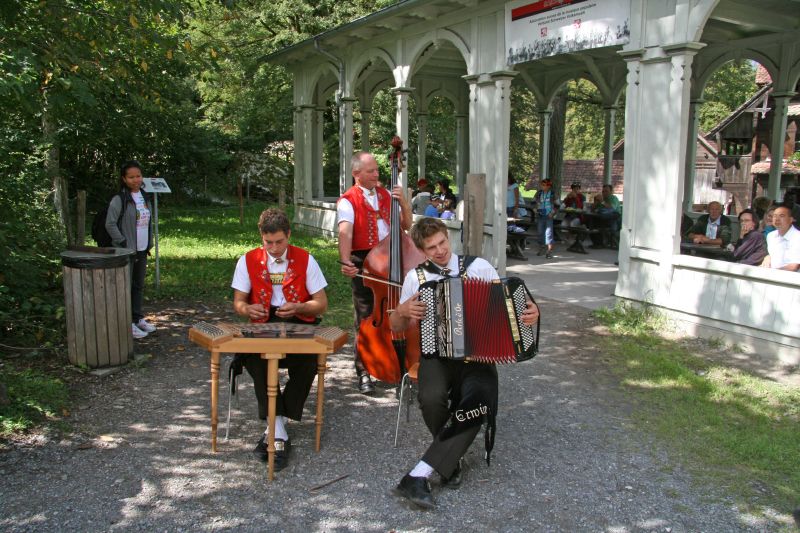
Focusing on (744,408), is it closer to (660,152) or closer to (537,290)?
(660,152)

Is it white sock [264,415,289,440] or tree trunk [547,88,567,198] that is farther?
tree trunk [547,88,567,198]

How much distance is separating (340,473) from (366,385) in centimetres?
142

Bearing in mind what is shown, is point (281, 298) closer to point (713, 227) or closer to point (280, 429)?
point (280, 429)

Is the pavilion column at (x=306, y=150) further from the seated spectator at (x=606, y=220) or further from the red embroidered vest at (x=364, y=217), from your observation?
the red embroidered vest at (x=364, y=217)

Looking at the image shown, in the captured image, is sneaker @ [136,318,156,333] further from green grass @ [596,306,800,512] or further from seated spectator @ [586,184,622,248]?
seated spectator @ [586,184,622,248]

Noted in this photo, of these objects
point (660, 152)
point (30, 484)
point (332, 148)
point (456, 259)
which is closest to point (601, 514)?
point (456, 259)

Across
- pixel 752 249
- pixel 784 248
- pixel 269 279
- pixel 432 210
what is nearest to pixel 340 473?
pixel 269 279

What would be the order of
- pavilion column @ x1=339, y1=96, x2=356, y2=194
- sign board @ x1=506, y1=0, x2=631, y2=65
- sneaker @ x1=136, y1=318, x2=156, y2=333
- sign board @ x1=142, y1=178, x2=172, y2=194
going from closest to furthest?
1. sneaker @ x1=136, y1=318, x2=156, y2=333
2. sign board @ x1=506, y1=0, x2=631, y2=65
3. sign board @ x1=142, y1=178, x2=172, y2=194
4. pavilion column @ x1=339, y1=96, x2=356, y2=194

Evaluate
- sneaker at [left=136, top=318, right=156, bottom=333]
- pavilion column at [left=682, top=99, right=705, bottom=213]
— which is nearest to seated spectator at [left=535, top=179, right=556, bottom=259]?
pavilion column at [left=682, top=99, right=705, bottom=213]

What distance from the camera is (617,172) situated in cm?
4247

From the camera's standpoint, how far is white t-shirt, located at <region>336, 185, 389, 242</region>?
564 cm

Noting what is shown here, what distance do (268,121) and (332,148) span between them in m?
2.56

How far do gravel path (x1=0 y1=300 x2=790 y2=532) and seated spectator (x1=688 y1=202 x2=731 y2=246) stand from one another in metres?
4.61

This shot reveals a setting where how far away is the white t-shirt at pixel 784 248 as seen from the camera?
6.76 metres
